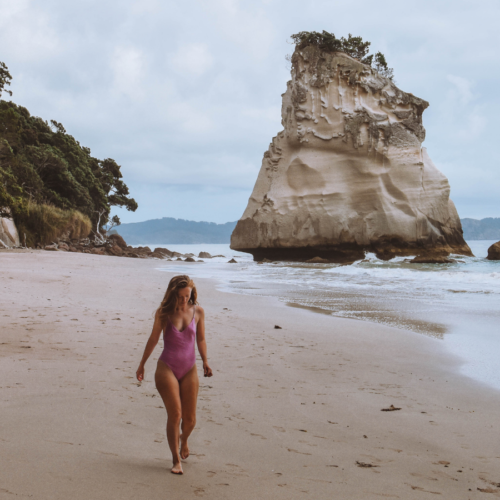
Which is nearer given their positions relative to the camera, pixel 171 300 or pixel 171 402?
pixel 171 402

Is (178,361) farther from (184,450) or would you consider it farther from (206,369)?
(184,450)

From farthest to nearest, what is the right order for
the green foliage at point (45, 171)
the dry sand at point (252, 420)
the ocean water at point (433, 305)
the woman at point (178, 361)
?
the green foliage at point (45, 171)
the ocean water at point (433, 305)
the woman at point (178, 361)
the dry sand at point (252, 420)

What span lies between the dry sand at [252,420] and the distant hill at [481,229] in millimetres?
167615

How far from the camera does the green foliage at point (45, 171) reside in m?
22.8

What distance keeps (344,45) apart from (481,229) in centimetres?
15127

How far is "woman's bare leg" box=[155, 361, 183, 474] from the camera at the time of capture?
7.49ft

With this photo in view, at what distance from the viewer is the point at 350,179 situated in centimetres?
2834

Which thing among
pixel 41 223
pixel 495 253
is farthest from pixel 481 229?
pixel 41 223

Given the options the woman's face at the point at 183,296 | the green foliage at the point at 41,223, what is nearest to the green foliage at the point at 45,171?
the green foliage at the point at 41,223

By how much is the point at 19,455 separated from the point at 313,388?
2.23 meters

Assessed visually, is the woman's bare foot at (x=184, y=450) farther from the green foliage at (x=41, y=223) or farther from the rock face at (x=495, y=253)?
the rock face at (x=495, y=253)

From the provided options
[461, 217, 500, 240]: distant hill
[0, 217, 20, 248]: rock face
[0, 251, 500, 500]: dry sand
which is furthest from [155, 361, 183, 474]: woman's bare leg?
[461, 217, 500, 240]: distant hill

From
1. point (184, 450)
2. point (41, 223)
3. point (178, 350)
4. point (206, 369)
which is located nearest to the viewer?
point (184, 450)

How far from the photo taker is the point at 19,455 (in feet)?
7.20
